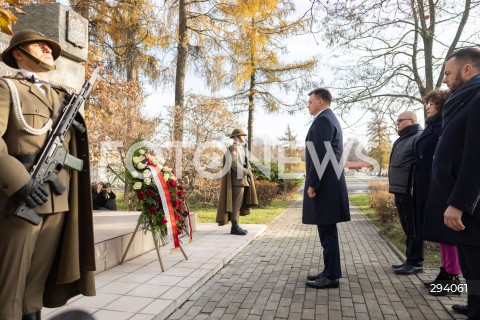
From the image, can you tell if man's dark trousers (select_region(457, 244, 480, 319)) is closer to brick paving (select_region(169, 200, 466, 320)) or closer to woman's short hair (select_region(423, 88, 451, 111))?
brick paving (select_region(169, 200, 466, 320))

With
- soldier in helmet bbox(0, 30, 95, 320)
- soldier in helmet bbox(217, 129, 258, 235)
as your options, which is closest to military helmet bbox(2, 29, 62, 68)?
soldier in helmet bbox(0, 30, 95, 320)

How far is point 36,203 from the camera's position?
82.1 inches

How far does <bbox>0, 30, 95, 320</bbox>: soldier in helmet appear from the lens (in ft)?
6.77

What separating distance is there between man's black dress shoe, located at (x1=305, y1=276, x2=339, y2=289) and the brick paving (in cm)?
6

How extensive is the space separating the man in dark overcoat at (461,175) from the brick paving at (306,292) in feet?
2.99

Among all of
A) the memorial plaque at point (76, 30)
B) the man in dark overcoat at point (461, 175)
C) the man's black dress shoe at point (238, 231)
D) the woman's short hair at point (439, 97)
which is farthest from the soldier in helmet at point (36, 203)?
the man's black dress shoe at point (238, 231)

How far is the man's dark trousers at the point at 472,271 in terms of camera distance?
8.32ft

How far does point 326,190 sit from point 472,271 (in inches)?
71.2

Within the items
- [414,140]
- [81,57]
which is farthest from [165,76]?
[414,140]

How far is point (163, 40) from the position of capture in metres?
13.1

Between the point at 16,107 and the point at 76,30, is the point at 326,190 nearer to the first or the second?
the point at 16,107

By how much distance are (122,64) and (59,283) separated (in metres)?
12.3

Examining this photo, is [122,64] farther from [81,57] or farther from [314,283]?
[314,283]

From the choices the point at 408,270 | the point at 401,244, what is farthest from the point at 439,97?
the point at 401,244
